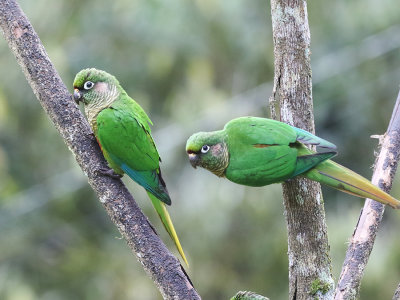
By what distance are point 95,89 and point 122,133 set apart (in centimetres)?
40

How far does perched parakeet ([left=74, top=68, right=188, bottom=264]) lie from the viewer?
148 inches

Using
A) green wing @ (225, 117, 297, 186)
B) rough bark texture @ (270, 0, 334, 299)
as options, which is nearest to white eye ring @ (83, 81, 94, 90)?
green wing @ (225, 117, 297, 186)

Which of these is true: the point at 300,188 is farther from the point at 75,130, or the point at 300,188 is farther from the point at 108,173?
the point at 75,130

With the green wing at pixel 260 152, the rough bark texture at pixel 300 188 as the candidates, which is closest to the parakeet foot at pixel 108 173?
the green wing at pixel 260 152

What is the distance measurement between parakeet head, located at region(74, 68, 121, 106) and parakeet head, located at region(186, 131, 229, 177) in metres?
0.66

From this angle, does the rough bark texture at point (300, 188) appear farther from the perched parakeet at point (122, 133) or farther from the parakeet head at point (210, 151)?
the perched parakeet at point (122, 133)

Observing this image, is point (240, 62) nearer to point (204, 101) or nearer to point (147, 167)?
point (204, 101)

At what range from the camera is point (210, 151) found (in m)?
3.67

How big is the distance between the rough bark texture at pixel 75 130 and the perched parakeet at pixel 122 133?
137 mm

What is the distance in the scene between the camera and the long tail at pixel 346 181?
334cm

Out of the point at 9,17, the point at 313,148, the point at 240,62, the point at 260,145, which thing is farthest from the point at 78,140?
the point at 240,62

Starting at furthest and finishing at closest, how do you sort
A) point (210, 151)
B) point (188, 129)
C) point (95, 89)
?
point (188, 129) → point (95, 89) → point (210, 151)

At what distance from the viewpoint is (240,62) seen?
10.6 meters

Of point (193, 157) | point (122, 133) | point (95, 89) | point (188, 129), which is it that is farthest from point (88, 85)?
point (188, 129)
